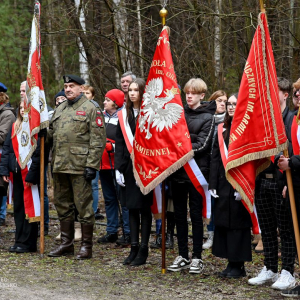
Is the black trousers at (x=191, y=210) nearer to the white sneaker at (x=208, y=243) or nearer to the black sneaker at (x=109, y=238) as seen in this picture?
the white sneaker at (x=208, y=243)

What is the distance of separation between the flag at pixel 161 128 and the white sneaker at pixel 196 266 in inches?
37.7

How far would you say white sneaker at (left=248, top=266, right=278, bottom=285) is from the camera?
6.02 m

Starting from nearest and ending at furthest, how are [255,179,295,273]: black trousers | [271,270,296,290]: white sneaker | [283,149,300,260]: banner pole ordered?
[283,149,300,260]: banner pole
[271,270,296,290]: white sneaker
[255,179,295,273]: black trousers

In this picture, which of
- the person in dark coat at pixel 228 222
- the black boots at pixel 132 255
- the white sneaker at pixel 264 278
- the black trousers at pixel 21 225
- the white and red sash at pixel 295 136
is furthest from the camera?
the black trousers at pixel 21 225

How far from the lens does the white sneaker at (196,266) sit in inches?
257

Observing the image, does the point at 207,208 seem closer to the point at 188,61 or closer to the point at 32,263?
the point at 32,263

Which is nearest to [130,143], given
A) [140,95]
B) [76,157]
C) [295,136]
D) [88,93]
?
[140,95]

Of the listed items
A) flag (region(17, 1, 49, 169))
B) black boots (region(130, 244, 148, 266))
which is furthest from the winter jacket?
black boots (region(130, 244, 148, 266))

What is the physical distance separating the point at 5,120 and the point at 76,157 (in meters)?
1.98

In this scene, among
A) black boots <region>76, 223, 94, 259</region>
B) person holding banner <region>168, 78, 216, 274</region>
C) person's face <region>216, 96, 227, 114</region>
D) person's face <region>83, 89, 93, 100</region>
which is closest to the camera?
person holding banner <region>168, 78, 216, 274</region>

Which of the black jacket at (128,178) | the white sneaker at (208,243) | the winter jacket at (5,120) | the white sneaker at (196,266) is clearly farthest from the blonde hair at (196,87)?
the winter jacket at (5,120)

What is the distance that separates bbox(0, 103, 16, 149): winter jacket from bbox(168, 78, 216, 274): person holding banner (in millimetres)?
3102

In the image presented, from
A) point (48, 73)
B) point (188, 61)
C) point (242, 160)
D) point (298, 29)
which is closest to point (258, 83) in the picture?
point (242, 160)

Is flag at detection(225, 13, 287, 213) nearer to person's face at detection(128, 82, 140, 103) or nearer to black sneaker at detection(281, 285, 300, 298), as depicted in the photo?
black sneaker at detection(281, 285, 300, 298)
